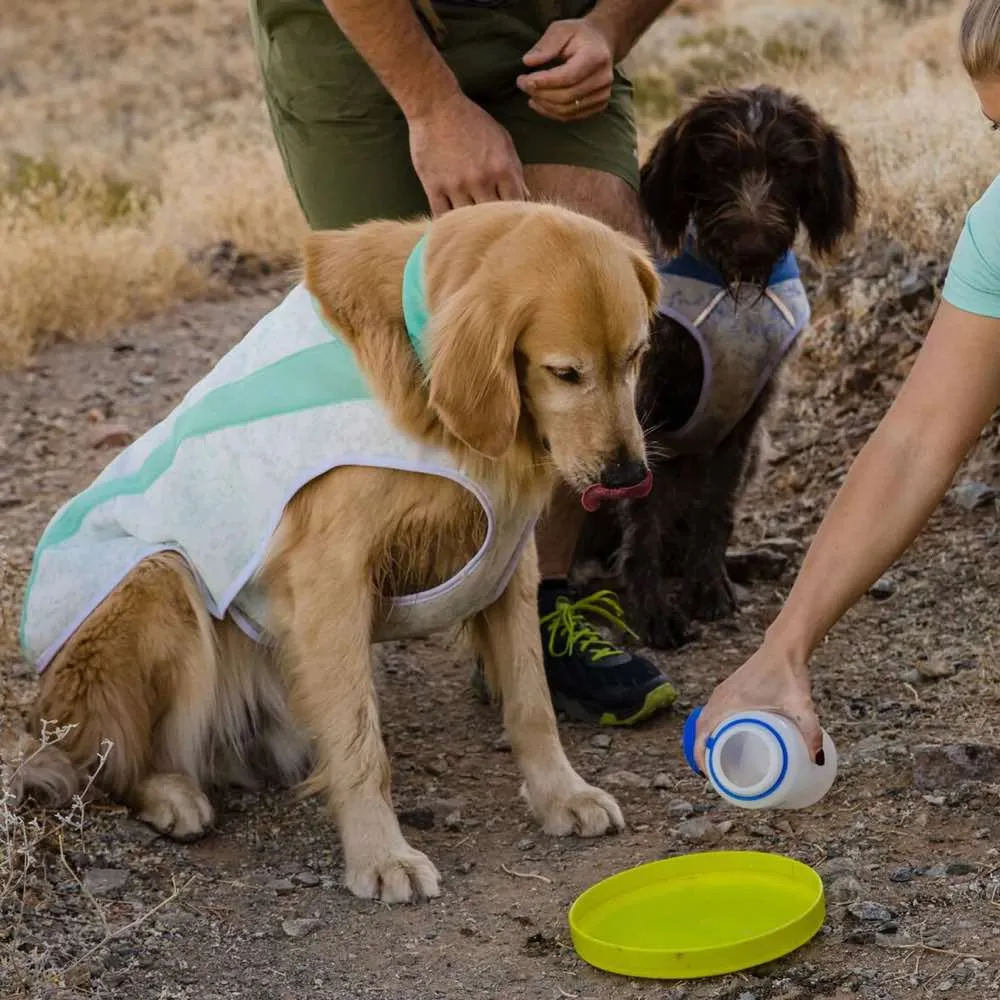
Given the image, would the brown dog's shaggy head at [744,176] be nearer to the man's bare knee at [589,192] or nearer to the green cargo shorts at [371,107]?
the man's bare knee at [589,192]

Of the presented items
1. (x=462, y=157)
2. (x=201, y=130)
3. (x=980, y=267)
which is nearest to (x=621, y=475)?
(x=980, y=267)

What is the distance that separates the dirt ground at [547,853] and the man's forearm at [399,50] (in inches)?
62.2

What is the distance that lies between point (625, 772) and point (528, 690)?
1.31 feet

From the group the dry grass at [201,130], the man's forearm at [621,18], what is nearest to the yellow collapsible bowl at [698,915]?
the man's forearm at [621,18]

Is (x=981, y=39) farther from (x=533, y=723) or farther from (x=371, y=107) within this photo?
(x=371, y=107)

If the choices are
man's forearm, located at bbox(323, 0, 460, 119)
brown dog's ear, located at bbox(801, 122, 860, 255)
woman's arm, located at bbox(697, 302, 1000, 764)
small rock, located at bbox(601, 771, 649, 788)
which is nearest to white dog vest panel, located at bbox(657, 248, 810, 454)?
brown dog's ear, located at bbox(801, 122, 860, 255)

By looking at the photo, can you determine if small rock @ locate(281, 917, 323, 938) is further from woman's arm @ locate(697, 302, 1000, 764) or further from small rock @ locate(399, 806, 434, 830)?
woman's arm @ locate(697, 302, 1000, 764)

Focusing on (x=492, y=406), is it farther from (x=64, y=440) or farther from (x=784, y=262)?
(x=64, y=440)

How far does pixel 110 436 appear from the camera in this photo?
6.34 m

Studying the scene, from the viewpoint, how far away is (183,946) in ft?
9.82

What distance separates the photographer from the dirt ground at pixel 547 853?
284 cm

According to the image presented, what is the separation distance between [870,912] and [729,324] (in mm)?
2074

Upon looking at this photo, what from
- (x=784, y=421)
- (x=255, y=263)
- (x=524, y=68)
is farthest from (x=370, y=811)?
(x=255, y=263)

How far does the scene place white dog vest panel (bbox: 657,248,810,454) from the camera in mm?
4594
